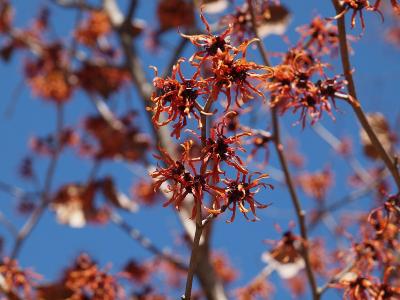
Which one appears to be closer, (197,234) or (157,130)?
(197,234)

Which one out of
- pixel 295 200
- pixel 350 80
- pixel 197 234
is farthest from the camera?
pixel 295 200

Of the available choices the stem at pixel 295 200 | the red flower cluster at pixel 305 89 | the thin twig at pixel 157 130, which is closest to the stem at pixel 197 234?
the red flower cluster at pixel 305 89

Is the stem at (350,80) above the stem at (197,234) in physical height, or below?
above

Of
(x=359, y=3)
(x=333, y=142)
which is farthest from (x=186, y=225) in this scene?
(x=359, y=3)

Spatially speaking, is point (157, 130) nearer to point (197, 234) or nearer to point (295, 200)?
point (295, 200)

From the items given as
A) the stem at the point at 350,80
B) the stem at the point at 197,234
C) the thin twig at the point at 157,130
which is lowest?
the stem at the point at 197,234

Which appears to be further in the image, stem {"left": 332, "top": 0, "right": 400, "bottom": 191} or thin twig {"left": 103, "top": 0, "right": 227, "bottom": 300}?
thin twig {"left": 103, "top": 0, "right": 227, "bottom": 300}

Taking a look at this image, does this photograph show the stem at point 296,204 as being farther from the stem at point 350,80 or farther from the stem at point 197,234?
the stem at point 197,234

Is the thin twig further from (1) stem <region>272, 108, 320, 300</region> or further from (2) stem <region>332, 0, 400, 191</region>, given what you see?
(2) stem <region>332, 0, 400, 191</region>

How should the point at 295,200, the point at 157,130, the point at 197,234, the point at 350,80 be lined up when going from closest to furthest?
the point at 197,234 < the point at 350,80 < the point at 295,200 < the point at 157,130

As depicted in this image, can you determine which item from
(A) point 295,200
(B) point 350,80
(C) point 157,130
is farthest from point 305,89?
(C) point 157,130

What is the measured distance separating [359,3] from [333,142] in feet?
8.63

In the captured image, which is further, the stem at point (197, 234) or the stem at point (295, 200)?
the stem at point (295, 200)

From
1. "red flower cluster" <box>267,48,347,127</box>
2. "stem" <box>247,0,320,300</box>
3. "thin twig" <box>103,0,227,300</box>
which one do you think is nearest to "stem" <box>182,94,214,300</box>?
"red flower cluster" <box>267,48,347,127</box>
